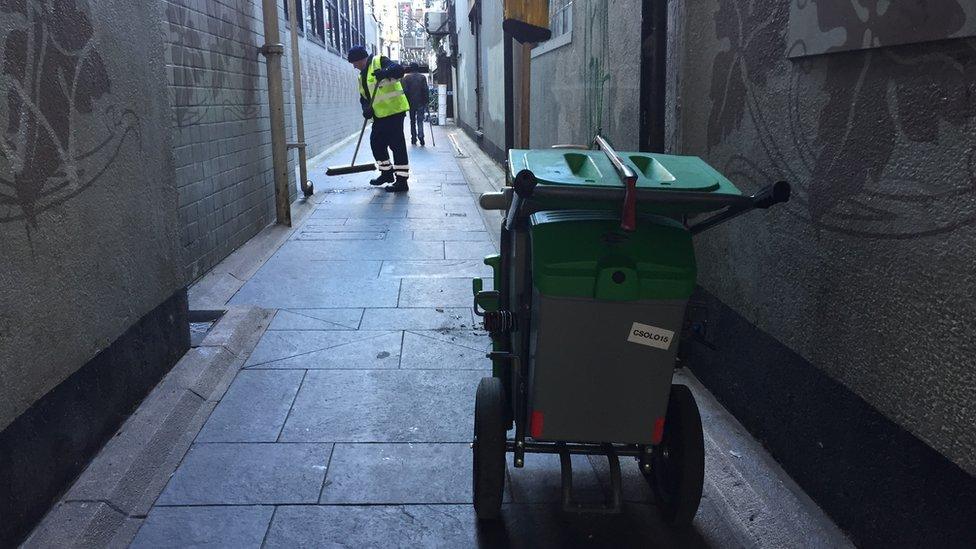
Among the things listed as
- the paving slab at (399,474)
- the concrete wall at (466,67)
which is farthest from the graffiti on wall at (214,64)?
the concrete wall at (466,67)

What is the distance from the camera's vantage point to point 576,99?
7.70 m

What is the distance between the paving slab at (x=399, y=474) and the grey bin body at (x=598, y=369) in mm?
730

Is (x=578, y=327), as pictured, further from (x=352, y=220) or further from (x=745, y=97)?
(x=352, y=220)

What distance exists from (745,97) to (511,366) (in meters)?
1.64

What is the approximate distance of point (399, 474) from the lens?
3.25 m

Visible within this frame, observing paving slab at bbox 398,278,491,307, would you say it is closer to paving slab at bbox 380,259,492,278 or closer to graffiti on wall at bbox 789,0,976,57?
paving slab at bbox 380,259,492,278

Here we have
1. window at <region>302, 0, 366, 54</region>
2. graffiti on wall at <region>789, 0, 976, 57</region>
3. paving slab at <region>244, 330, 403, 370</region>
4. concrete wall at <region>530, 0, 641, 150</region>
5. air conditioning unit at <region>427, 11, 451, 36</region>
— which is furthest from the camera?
air conditioning unit at <region>427, 11, 451, 36</region>

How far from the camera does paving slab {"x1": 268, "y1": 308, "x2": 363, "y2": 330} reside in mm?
5137

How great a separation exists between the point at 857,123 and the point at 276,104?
6.55 meters

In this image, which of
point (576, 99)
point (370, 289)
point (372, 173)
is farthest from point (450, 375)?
point (372, 173)

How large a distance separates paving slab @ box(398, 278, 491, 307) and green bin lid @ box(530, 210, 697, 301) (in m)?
3.26

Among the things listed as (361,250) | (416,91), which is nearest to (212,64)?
(361,250)

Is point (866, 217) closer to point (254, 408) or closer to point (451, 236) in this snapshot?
point (254, 408)

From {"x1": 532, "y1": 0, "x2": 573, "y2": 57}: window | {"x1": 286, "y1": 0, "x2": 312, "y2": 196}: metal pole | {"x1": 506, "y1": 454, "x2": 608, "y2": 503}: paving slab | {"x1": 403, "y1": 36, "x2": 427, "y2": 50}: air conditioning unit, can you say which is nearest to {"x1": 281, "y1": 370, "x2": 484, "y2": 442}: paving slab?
{"x1": 506, "y1": 454, "x2": 608, "y2": 503}: paving slab
